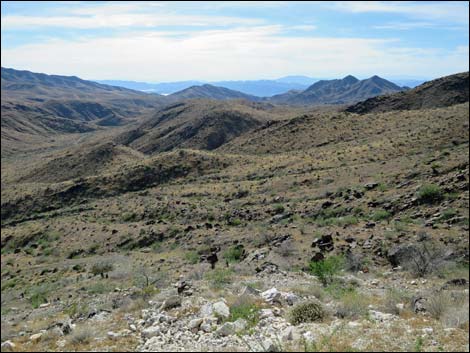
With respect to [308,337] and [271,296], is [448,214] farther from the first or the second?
[308,337]

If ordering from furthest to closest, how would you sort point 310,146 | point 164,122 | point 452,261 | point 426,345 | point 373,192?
point 164,122, point 310,146, point 373,192, point 452,261, point 426,345

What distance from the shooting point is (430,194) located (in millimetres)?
18047

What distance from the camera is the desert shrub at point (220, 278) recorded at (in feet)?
36.9

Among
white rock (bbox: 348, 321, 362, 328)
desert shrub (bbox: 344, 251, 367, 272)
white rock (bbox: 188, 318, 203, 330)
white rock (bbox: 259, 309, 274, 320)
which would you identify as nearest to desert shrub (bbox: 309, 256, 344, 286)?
desert shrub (bbox: 344, 251, 367, 272)

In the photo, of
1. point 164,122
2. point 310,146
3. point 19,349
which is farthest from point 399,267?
point 164,122

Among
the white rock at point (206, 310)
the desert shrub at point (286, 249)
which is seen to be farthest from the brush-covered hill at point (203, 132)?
the white rock at point (206, 310)

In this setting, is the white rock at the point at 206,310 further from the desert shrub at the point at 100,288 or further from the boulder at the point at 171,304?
the desert shrub at the point at 100,288

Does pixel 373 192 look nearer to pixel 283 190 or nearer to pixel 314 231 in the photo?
pixel 314 231

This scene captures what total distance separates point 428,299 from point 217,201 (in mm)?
25765

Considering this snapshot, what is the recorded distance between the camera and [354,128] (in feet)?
184

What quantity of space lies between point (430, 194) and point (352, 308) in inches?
472

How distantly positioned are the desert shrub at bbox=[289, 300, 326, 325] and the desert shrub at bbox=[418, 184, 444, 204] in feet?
39.3

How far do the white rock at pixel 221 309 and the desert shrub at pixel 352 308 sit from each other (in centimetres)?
217

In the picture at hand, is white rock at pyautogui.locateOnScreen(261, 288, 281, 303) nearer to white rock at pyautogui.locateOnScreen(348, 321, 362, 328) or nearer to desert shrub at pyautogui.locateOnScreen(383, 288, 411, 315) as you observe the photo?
white rock at pyautogui.locateOnScreen(348, 321, 362, 328)
